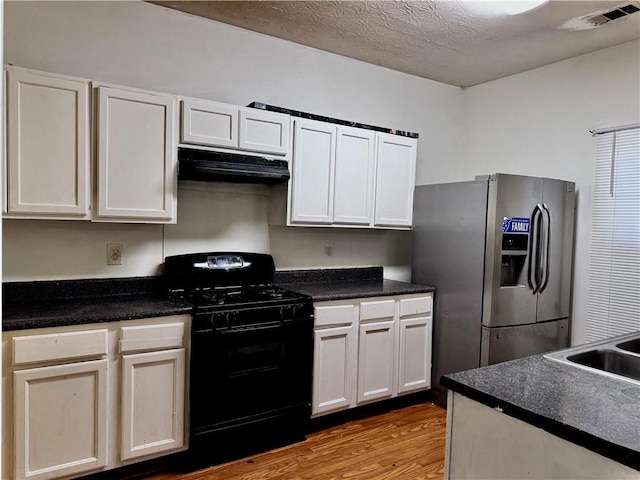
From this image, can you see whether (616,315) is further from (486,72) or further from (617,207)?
(486,72)

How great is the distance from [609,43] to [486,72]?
3.00 ft

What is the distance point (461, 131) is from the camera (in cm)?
429

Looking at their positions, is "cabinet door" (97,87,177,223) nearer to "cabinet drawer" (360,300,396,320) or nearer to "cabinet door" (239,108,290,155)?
"cabinet door" (239,108,290,155)

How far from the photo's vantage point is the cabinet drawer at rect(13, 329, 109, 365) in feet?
6.52

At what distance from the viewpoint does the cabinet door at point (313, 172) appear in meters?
2.99

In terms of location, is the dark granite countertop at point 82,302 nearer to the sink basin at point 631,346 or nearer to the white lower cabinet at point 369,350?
the white lower cabinet at point 369,350

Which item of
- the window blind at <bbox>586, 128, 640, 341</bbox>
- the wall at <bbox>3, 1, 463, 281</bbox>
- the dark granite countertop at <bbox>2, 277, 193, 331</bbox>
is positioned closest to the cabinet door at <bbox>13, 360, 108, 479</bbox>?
the dark granite countertop at <bbox>2, 277, 193, 331</bbox>

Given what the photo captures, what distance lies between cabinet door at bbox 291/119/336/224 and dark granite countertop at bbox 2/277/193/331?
104 cm

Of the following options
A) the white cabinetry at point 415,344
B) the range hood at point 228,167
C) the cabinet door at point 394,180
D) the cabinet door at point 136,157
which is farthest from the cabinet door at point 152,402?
the cabinet door at point 394,180

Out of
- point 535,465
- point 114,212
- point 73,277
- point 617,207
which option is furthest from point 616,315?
point 73,277

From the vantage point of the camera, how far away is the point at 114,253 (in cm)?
270

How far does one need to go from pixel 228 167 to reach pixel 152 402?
1364 millimetres

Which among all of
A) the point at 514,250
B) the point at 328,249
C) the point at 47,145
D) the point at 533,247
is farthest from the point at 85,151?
the point at 533,247

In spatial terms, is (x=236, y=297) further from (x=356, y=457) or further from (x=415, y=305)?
(x=415, y=305)
